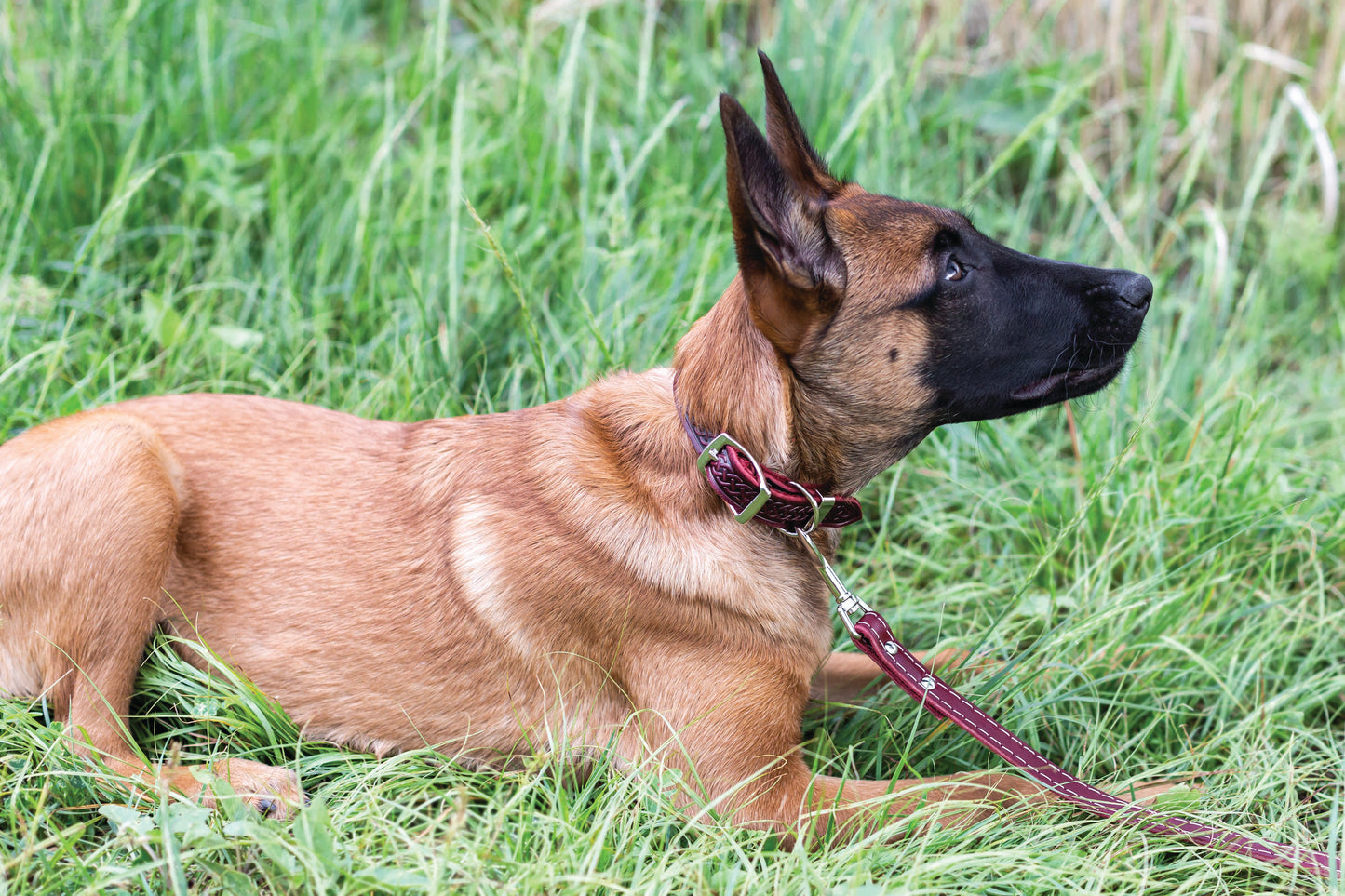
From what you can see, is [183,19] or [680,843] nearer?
[680,843]

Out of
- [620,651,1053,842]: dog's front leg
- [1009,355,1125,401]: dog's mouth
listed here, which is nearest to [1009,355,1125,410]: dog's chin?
[1009,355,1125,401]: dog's mouth

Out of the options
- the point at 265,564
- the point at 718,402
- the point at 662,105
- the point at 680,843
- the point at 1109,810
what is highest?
the point at 662,105

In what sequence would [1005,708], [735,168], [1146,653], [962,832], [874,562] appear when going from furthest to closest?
[874,562]
[1146,653]
[1005,708]
[962,832]
[735,168]

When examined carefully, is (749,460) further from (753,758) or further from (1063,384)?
(1063,384)

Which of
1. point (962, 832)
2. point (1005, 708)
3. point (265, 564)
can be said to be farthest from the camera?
point (1005, 708)

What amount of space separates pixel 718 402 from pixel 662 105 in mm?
2791

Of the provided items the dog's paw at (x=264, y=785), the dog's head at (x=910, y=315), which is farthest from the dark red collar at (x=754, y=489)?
the dog's paw at (x=264, y=785)

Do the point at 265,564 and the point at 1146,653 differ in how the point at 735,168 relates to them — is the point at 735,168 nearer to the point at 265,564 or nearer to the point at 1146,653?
the point at 265,564

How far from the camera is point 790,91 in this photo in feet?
15.4

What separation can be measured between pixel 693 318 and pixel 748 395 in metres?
1.43

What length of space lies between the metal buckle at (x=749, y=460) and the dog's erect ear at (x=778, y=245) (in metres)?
0.26

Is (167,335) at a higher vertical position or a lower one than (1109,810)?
higher

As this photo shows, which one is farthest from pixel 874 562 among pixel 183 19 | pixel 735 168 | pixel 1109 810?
pixel 183 19

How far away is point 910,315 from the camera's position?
2482 mm
